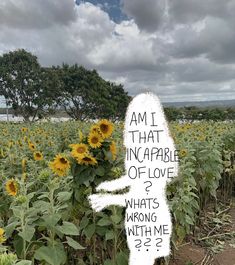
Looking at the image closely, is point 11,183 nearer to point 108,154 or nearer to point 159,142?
point 108,154

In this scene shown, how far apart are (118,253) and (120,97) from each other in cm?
3496

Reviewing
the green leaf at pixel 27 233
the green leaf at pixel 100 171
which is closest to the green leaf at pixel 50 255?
the green leaf at pixel 27 233

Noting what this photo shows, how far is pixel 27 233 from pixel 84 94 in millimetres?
32342

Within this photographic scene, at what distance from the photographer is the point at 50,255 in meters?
1.78

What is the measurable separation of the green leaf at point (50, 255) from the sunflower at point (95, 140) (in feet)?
1.89

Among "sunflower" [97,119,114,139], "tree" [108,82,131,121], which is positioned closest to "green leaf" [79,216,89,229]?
"sunflower" [97,119,114,139]

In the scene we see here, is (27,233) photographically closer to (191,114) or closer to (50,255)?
(50,255)

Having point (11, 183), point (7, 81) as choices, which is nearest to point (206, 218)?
point (11, 183)

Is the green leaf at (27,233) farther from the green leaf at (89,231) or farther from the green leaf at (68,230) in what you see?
the green leaf at (89,231)

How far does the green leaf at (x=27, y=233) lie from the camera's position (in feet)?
5.60

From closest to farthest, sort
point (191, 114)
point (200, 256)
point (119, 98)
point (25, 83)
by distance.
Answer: point (200, 256) → point (191, 114) → point (25, 83) → point (119, 98)

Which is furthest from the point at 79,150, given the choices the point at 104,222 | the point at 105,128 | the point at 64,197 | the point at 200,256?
the point at 200,256

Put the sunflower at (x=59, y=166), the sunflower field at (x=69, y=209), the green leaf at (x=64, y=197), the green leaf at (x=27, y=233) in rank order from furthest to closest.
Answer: the sunflower at (x=59, y=166)
the green leaf at (x=64, y=197)
the sunflower field at (x=69, y=209)
the green leaf at (x=27, y=233)

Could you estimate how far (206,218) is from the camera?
14.7 feet
